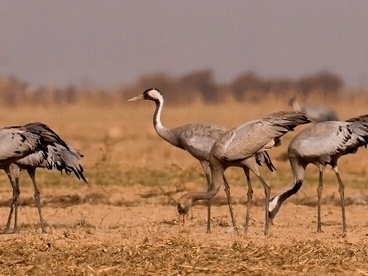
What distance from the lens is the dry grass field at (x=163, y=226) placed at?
8844mm

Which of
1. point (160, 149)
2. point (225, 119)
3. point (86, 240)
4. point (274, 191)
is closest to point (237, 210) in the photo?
point (274, 191)

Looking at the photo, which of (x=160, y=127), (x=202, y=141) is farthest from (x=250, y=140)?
(x=160, y=127)

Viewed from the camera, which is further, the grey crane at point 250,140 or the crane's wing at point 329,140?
the crane's wing at point 329,140

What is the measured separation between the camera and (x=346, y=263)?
8.93 metres

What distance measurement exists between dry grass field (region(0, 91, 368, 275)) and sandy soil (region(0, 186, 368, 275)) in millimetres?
10

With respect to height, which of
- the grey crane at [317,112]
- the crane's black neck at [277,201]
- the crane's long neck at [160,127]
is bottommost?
the crane's black neck at [277,201]

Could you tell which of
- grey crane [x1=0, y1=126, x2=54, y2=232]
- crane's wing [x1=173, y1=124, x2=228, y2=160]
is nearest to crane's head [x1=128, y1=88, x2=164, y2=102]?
crane's wing [x1=173, y1=124, x2=228, y2=160]

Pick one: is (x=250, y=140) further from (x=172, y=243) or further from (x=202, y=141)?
(x=172, y=243)

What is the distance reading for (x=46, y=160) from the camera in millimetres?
12562

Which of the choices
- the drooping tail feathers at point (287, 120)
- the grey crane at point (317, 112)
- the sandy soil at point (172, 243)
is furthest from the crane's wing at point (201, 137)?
the grey crane at point (317, 112)

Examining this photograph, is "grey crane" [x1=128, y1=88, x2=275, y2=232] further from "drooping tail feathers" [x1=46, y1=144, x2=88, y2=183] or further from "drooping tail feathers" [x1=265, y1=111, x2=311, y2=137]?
"drooping tail feathers" [x1=46, y1=144, x2=88, y2=183]

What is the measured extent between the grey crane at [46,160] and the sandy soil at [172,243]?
1.48 feet

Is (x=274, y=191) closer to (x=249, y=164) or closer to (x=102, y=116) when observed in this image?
(x=249, y=164)

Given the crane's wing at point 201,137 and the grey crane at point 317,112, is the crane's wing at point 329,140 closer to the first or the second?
the crane's wing at point 201,137
